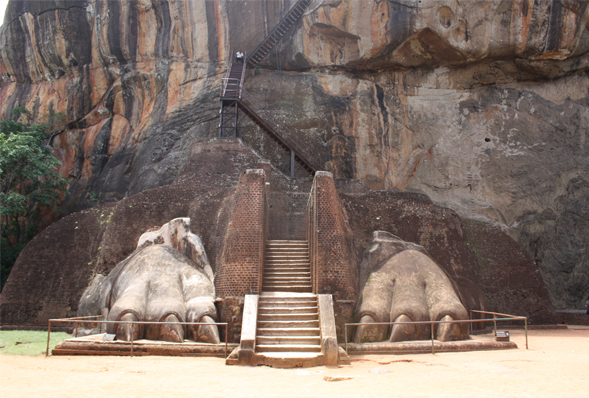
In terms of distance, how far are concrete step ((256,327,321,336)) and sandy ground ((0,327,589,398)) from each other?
2.93 feet

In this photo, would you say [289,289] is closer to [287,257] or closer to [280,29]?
[287,257]

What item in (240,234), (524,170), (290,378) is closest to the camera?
(290,378)

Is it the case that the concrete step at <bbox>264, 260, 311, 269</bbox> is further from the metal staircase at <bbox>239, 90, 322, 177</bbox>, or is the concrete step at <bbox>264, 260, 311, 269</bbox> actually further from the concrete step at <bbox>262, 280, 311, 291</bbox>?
the metal staircase at <bbox>239, 90, 322, 177</bbox>

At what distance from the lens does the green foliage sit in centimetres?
987

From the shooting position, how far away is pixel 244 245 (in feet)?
36.8

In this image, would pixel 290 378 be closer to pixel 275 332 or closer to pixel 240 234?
pixel 275 332

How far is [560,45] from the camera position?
2477 cm

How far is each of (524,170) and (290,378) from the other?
2179cm

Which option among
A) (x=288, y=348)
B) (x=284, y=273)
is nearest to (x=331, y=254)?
(x=284, y=273)

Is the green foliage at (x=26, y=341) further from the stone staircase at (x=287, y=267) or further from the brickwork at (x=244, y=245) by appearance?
the stone staircase at (x=287, y=267)

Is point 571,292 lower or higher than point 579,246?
lower

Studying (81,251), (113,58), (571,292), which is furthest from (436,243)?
(113,58)

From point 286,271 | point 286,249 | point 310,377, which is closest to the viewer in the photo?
point 310,377

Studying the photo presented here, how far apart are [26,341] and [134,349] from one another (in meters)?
3.76
